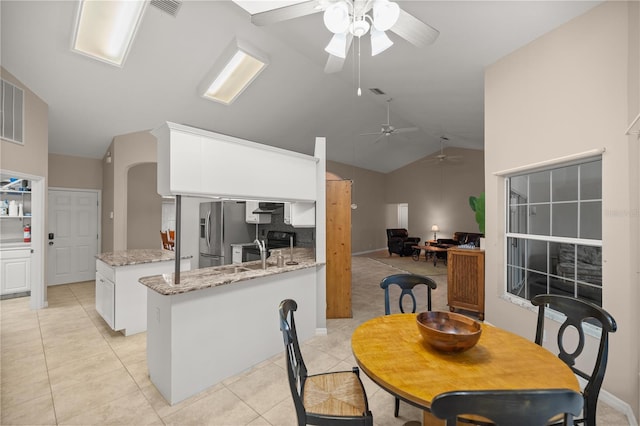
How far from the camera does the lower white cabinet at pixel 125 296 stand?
127 inches

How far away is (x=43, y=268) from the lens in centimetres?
424

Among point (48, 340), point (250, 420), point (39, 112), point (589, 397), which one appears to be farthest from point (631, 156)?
point (39, 112)

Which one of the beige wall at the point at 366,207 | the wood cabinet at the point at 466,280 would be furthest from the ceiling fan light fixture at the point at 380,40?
the beige wall at the point at 366,207

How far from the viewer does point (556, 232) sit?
2721 mm

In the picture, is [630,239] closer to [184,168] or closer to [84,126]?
[184,168]

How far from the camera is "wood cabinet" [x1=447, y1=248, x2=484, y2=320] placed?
12.4 feet

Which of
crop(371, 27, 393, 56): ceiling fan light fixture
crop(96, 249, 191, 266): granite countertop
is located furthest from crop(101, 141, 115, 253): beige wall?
crop(371, 27, 393, 56): ceiling fan light fixture

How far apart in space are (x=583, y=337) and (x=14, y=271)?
24.2 feet

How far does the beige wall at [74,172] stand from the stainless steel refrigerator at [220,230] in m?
2.59

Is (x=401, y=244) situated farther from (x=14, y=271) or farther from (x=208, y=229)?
(x=14, y=271)

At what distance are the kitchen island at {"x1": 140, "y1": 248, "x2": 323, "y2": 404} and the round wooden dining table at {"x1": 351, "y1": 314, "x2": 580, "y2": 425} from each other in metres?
1.32

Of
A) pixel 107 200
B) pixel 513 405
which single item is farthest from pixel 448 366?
pixel 107 200

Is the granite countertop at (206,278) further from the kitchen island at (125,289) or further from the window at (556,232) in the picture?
the window at (556,232)

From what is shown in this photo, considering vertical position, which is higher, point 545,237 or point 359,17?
point 359,17
